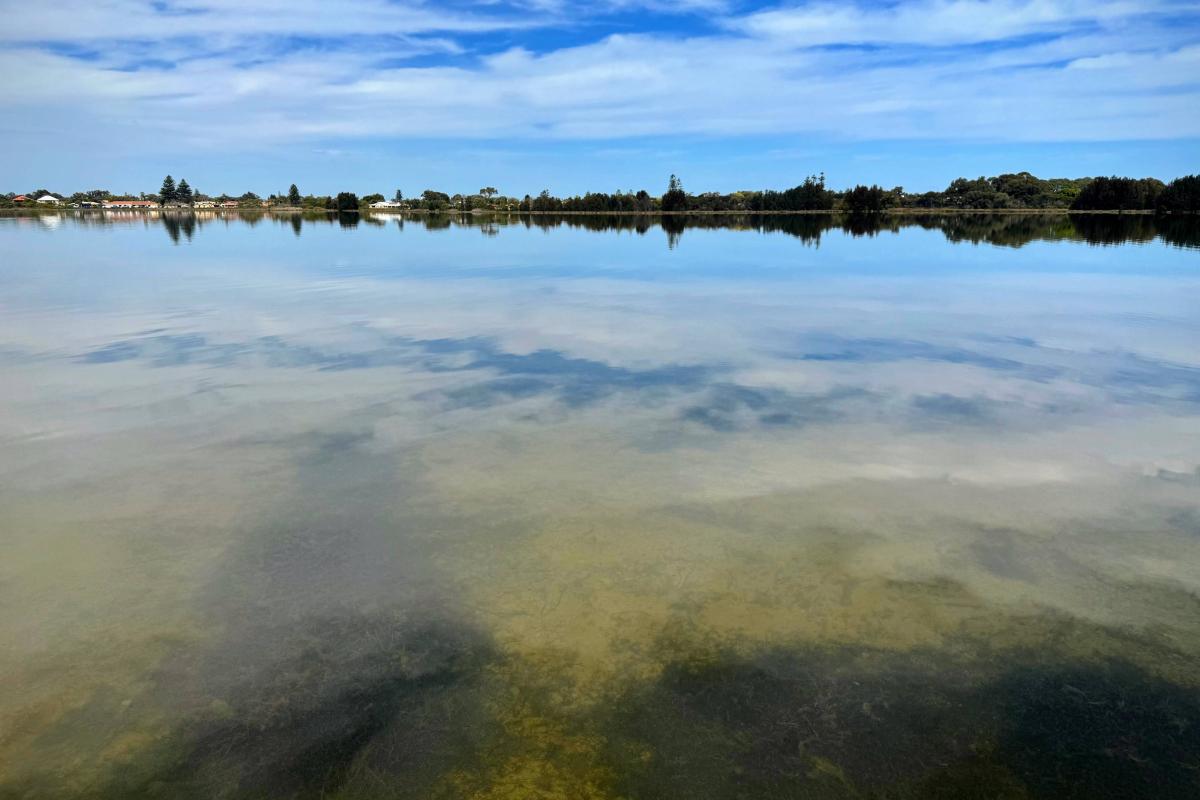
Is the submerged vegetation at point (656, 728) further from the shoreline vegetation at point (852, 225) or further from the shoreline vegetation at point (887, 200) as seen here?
the shoreline vegetation at point (887, 200)

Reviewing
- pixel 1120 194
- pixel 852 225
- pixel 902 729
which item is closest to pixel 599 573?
pixel 902 729

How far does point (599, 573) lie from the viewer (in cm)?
601

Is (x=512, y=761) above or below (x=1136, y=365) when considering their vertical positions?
below

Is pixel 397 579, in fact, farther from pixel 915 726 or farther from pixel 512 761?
pixel 915 726

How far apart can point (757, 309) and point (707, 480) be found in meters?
13.3

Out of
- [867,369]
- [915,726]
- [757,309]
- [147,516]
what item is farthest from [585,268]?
[915,726]

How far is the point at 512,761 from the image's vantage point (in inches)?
159

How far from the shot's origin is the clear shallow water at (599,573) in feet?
13.5

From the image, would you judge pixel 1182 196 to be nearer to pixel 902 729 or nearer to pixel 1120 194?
pixel 1120 194

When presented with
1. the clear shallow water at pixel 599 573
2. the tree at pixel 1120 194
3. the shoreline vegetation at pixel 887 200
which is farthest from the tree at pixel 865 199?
the clear shallow water at pixel 599 573

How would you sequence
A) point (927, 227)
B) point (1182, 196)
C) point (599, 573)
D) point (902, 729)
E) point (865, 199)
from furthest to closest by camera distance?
point (865, 199), point (1182, 196), point (927, 227), point (599, 573), point (902, 729)

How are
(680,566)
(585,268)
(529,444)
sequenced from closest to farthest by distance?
1. (680,566)
2. (529,444)
3. (585,268)

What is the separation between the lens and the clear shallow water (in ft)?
13.5

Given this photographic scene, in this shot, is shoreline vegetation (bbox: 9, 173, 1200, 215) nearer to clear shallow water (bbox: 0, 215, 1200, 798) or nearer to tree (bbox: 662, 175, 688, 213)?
tree (bbox: 662, 175, 688, 213)
